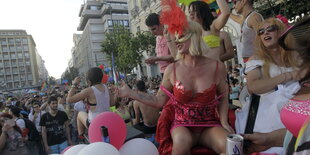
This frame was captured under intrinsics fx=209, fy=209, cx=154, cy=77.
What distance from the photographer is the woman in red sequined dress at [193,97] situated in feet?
6.59

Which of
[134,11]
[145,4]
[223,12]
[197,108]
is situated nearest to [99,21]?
[134,11]

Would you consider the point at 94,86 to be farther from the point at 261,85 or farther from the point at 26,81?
the point at 26,81

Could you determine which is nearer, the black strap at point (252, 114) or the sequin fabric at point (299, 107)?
the sequin fabric at point (299, 107)

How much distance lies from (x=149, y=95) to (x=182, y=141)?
24.8 inches

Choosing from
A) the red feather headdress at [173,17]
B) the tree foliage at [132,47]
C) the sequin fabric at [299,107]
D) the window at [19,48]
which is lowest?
the sequin fabric at [299,107]

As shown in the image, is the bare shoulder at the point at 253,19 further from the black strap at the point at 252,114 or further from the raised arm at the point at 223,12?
the black strap at the point at 252,114

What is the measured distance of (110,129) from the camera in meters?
2.48

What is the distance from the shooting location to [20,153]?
14.4 ft

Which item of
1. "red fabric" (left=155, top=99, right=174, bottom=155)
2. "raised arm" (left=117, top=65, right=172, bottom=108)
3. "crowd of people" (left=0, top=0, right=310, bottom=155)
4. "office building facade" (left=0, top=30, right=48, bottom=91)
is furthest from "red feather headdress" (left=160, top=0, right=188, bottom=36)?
"office building facade" (left=0, top=30, right=48, bottom=91)

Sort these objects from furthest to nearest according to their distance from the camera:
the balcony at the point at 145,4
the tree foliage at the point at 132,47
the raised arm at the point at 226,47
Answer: the balcony at the point at 145,4, the tree foliage at the point at 132,47, the raised arm at the point at 226,47

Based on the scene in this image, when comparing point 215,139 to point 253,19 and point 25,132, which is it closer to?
point 253,19

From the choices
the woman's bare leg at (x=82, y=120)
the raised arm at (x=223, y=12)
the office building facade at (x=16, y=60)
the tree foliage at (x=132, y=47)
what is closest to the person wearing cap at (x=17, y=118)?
the woman's bare leg at (x=82, y=120)

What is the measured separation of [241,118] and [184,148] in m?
0.63

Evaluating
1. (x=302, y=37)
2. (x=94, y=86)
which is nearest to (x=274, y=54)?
(x=302, y=37)
